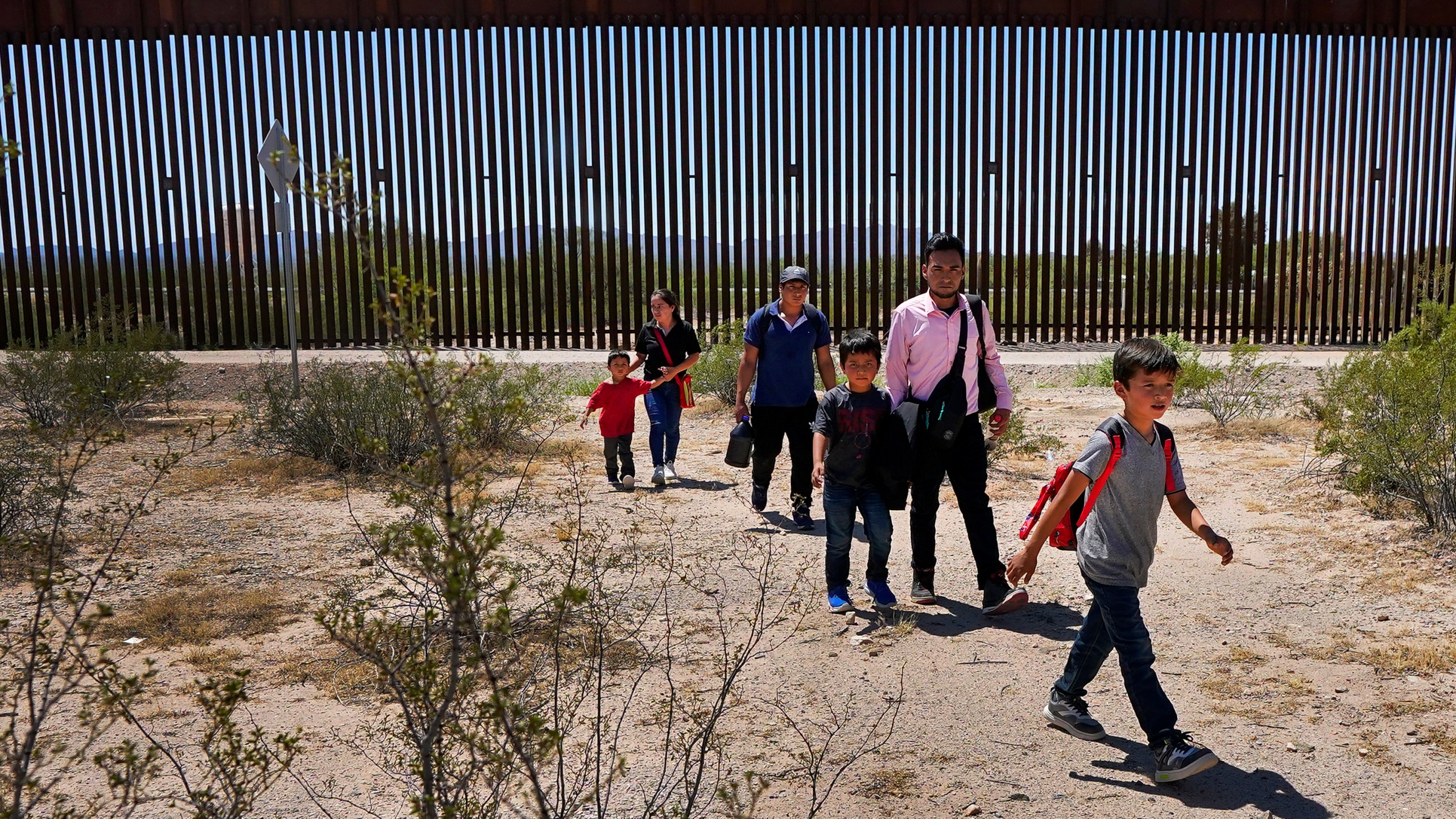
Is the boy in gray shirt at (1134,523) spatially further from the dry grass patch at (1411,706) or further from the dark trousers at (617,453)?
the dark trousers at (617,453)

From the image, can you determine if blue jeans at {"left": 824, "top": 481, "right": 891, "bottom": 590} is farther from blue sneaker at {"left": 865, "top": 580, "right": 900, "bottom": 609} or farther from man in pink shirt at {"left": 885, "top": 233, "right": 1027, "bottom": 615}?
man in pink shirt at {"left": 885, "top": 233, "right": 1027, "bottom": 615}

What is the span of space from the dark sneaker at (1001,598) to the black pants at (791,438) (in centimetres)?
165

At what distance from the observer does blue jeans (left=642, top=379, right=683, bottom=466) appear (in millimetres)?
7773

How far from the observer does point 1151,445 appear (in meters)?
3.54

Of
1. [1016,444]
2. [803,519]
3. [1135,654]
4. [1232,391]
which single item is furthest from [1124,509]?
[1232,391]

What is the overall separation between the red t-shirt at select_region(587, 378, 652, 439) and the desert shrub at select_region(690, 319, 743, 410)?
3389 mm

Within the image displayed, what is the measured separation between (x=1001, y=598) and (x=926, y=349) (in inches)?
43.4

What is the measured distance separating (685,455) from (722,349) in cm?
243

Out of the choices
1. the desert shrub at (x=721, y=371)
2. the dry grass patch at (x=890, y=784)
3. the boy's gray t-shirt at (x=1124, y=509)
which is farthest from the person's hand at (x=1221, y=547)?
the desert shrub at (x=721, y=371)

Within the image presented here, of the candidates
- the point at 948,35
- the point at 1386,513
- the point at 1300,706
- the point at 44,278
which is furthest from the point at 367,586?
the point at 44,278

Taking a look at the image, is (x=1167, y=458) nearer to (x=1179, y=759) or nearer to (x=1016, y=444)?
(x=1179, y=759)

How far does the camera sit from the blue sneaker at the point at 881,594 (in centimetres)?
492

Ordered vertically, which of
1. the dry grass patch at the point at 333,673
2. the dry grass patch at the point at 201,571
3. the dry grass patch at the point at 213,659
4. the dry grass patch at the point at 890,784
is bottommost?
the dry grass patch at the point at 890,784

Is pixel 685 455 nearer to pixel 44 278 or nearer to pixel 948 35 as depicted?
pixel 948 35
